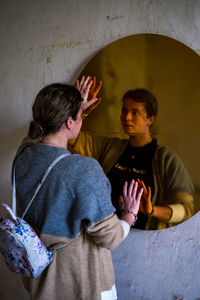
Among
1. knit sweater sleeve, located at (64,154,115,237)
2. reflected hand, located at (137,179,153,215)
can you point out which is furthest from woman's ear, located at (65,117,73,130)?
reflected hand, located at (137,179,153,215)

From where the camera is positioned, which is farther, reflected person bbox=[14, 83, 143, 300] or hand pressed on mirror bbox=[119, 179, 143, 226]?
hand pressed on mirror bbox=[119, 179, 143, 226]

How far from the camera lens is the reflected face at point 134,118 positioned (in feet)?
3.80

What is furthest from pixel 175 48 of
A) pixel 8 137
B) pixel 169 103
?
pixel 8 137

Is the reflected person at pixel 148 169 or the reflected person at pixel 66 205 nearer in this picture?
the reflected person at pixel 66 205

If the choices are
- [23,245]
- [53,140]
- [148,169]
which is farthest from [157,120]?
[23,245]

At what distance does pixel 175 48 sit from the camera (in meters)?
1.12

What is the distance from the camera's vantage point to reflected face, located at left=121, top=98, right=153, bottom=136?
116 centimetres

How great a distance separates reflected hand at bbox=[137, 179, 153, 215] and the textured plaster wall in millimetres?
194

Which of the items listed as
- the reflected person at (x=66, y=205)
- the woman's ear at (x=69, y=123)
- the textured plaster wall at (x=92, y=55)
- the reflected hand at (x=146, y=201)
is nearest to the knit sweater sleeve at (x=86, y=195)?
the reflected person at (x=66, y=205)

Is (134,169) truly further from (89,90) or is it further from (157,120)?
(89,90)

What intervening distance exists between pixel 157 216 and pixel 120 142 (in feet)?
1.17

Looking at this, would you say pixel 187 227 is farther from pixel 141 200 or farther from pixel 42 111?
pixel 42 111

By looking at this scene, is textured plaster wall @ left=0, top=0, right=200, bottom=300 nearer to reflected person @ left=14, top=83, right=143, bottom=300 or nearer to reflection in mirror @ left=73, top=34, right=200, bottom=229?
reflection in mirror @ left=73, top=34, right=200, bottom=229

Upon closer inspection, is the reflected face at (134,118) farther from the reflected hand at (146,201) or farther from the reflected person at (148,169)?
the reflected hand at (146,201)
